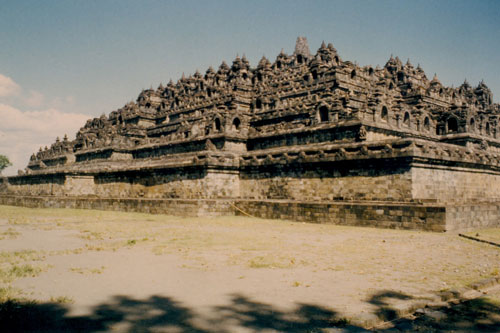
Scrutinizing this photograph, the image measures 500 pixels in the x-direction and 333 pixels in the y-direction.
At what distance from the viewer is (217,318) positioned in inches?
238

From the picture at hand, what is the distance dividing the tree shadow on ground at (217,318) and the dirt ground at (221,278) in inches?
0.6

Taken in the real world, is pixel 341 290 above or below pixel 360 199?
below

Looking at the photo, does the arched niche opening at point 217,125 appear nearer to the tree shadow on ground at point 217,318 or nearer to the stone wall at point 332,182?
the stone wall at point 332,182

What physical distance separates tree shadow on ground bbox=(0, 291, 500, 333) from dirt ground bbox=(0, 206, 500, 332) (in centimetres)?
2

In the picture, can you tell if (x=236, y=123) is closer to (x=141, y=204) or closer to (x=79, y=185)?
(x=141, y=204)

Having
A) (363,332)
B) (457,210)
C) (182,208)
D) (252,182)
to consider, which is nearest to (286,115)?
(252,182)

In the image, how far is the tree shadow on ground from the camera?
18.4ft

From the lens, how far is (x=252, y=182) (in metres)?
28.0

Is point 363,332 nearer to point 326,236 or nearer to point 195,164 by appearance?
point 326,236

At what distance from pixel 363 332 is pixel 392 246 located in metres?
8.10

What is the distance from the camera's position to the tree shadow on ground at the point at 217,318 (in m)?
5.62

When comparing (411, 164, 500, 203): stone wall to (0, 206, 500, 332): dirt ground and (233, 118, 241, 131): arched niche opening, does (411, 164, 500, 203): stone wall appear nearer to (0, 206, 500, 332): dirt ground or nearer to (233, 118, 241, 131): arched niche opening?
(0, 206, 500, 332): dirt ground

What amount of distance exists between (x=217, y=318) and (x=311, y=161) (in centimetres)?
1863

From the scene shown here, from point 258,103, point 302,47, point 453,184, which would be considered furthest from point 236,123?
point 302,47
